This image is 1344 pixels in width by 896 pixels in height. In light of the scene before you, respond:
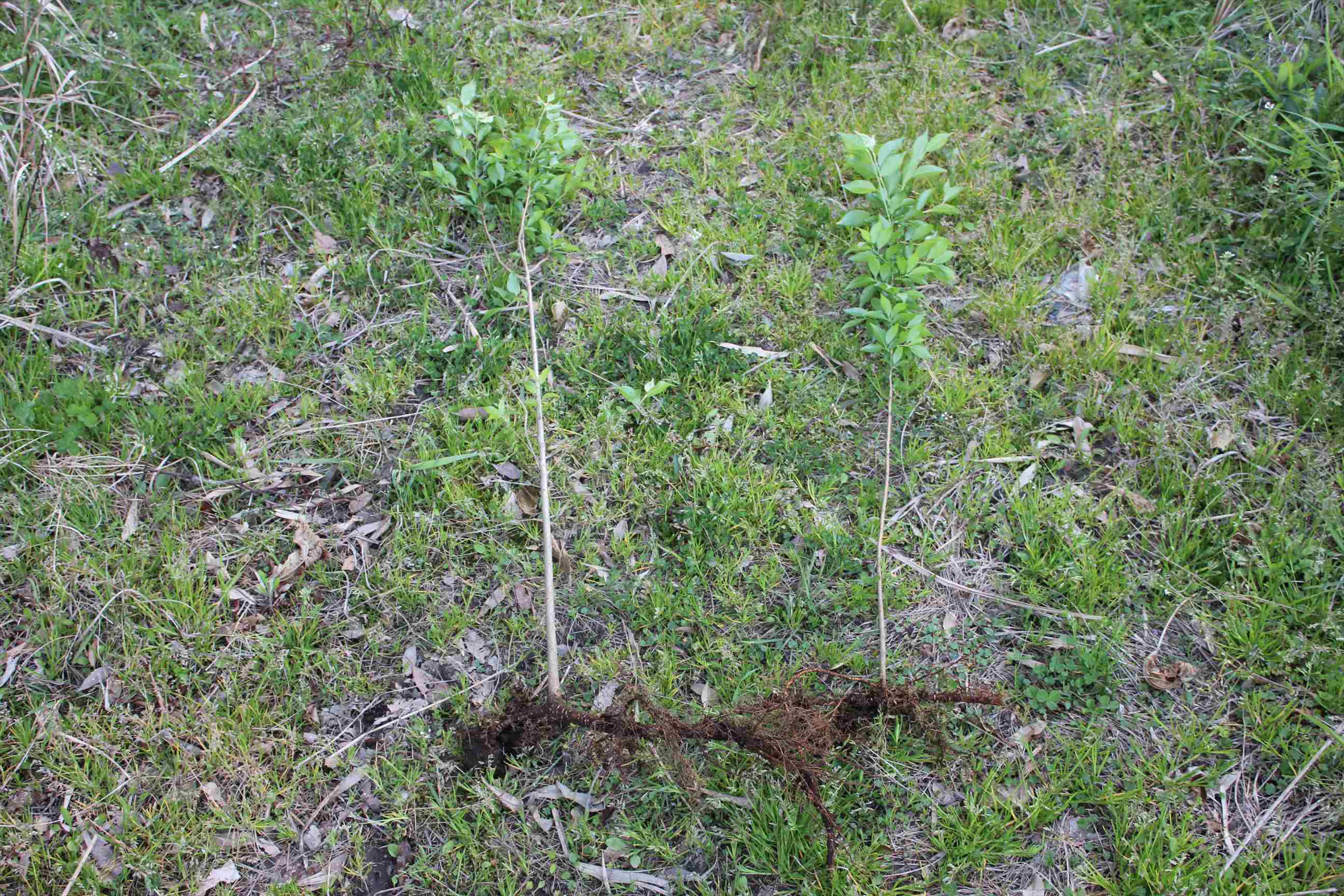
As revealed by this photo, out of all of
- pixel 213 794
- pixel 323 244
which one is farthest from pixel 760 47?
pixel 213 794

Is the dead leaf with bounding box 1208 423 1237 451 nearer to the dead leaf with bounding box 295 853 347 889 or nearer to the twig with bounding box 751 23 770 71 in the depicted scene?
the twig with bounding box 751 23 770 71

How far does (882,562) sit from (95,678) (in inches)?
96.0

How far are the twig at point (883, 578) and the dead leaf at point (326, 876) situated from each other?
132 cm

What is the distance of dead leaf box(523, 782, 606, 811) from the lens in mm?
2646

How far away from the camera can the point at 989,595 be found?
9.84 ft

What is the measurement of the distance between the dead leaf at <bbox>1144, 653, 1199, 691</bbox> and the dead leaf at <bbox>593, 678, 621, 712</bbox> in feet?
5.21

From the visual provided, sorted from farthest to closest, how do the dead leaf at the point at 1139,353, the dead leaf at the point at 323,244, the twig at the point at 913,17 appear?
the twig at the point at 913,17 < the dead leaf at the point at 323,244 < the dead leaf at the point at 1139,353

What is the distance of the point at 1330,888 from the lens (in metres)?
2.41

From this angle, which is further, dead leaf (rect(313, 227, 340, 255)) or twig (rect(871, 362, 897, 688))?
dead leaf (rect(313, 227, 340, 255))

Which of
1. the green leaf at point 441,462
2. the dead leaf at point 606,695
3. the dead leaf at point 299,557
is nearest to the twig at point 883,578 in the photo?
the dead leaf at point 606,695

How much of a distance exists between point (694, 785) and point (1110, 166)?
123 inches

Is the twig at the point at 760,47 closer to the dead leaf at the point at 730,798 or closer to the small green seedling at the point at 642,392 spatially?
the small green seedling at the point at 642,392

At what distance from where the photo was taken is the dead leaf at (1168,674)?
2801mm

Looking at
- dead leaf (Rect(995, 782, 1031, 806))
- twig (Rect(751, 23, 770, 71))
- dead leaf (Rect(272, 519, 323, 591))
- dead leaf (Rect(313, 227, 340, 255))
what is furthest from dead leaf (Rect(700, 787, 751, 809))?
twig (Rect(751, 23, 770, 71))
